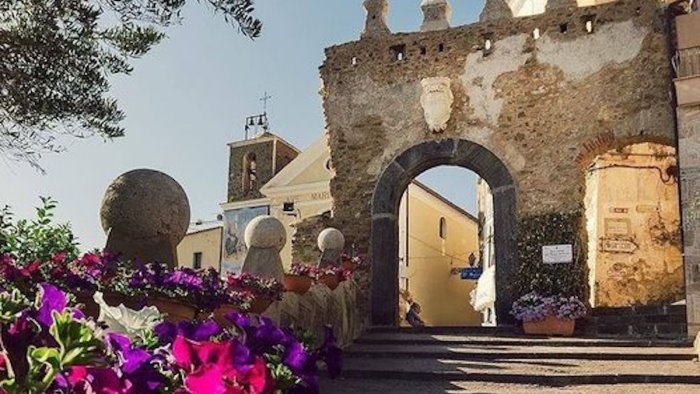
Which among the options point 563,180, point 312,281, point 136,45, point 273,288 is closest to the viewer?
point 136,45

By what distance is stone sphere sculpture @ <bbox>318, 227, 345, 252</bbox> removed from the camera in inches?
452

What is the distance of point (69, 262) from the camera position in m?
4.23

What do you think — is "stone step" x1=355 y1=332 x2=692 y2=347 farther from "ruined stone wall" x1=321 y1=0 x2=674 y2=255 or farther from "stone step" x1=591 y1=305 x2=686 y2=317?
"ruined stone wall" x1=321 y1=0 x2=674 y2=255

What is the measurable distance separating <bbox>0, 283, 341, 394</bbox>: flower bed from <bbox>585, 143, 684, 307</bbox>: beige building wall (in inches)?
491

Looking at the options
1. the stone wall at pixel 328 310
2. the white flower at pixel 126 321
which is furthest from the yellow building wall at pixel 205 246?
the white flower at pixel 126 321

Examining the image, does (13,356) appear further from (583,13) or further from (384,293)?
(583,13)

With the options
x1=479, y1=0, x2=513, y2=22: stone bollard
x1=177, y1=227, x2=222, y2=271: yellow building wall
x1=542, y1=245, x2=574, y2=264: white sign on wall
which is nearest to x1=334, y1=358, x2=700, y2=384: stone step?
x1=542, y1=245, x2=574, y2=264: white sign on wall

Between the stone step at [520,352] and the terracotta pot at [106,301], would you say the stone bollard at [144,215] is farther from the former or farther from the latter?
the stone step at [520,352]

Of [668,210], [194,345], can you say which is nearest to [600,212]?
[668,210]

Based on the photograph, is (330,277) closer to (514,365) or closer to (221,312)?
(514,365)

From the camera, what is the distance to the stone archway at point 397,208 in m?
11.0

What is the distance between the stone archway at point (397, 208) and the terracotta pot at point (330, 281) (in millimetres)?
2306

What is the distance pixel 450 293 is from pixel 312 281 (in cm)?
1923

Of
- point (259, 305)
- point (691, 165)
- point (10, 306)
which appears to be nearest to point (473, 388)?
point (259, 305)
